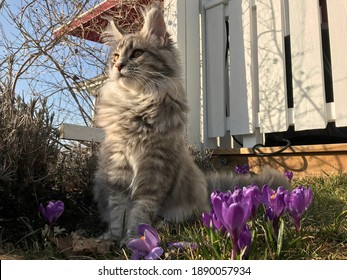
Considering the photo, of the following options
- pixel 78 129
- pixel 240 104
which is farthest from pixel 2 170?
pixel 240 104

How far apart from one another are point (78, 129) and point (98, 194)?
2.43 feet

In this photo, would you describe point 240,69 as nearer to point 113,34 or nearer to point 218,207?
point 113,34

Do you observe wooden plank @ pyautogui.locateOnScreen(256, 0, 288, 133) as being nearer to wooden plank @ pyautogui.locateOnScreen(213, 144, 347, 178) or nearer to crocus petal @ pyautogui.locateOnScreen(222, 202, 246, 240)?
wooden plank @ pyautogui.locateOnScreen(213, 144, 347, 178)

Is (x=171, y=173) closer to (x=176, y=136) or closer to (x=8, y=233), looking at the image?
(x=176, y=136)

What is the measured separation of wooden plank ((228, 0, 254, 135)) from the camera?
12.2ft

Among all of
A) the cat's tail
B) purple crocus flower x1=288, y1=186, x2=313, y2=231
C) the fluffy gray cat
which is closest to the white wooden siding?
the cat's tail

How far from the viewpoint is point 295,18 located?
11.2 ft

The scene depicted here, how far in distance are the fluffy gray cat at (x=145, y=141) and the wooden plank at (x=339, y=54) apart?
1536mm

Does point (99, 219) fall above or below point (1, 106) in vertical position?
below

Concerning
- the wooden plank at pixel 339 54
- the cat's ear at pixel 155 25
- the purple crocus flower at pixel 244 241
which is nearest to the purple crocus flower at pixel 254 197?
the purple crocus flower at pixel 244 241

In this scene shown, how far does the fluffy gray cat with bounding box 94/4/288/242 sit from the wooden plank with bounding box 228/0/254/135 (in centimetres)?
142

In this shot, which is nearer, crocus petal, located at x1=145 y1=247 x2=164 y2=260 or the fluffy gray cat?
crocus petal, located at x1=145 y1=247 x2=164 y2=260

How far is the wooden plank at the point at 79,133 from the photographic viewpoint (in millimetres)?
2605

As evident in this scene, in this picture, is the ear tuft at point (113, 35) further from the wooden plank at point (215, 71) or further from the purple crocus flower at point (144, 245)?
the purple crocus flower at point (144, 245)
